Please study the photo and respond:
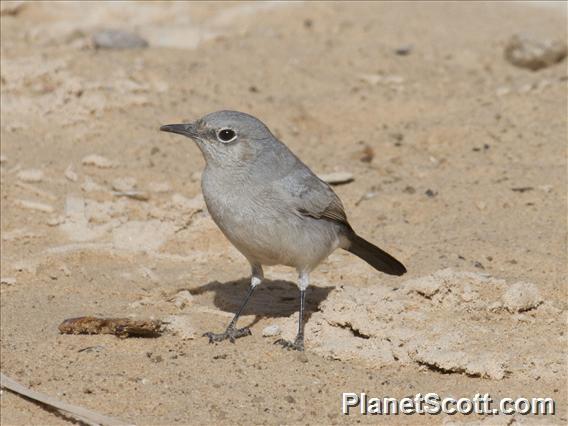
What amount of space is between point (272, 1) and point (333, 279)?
6.22 metres

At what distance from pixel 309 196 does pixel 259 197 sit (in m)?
0.40

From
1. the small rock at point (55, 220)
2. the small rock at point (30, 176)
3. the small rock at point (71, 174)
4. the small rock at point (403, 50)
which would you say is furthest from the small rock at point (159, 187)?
the small rock at point (403, 50)

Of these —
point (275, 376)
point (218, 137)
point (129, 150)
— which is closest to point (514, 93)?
point (129, 150)

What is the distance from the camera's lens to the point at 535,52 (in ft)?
35.4

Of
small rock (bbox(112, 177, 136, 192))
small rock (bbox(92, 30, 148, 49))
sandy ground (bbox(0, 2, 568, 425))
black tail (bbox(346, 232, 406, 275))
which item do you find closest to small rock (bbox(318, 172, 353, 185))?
sandy ground (bbox(0, 2, 568, 425))

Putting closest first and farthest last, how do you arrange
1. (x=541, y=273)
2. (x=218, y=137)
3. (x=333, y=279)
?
(x=218, y=137) < (x=541, y=273) < (x=333, y=279)

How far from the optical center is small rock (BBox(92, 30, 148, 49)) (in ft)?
36.1

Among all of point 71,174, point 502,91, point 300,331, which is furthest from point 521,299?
point 502,91

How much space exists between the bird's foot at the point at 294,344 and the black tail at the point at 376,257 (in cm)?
97

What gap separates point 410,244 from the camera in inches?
297

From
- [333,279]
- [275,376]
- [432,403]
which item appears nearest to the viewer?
[432,403]

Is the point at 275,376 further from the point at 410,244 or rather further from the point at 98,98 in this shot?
the point at 98,98

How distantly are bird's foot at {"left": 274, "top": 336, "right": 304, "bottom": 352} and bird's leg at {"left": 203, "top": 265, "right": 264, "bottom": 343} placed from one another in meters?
0.28

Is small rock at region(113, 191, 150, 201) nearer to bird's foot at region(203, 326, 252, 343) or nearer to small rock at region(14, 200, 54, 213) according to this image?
small rock at region(14, 200, 54, 213)
